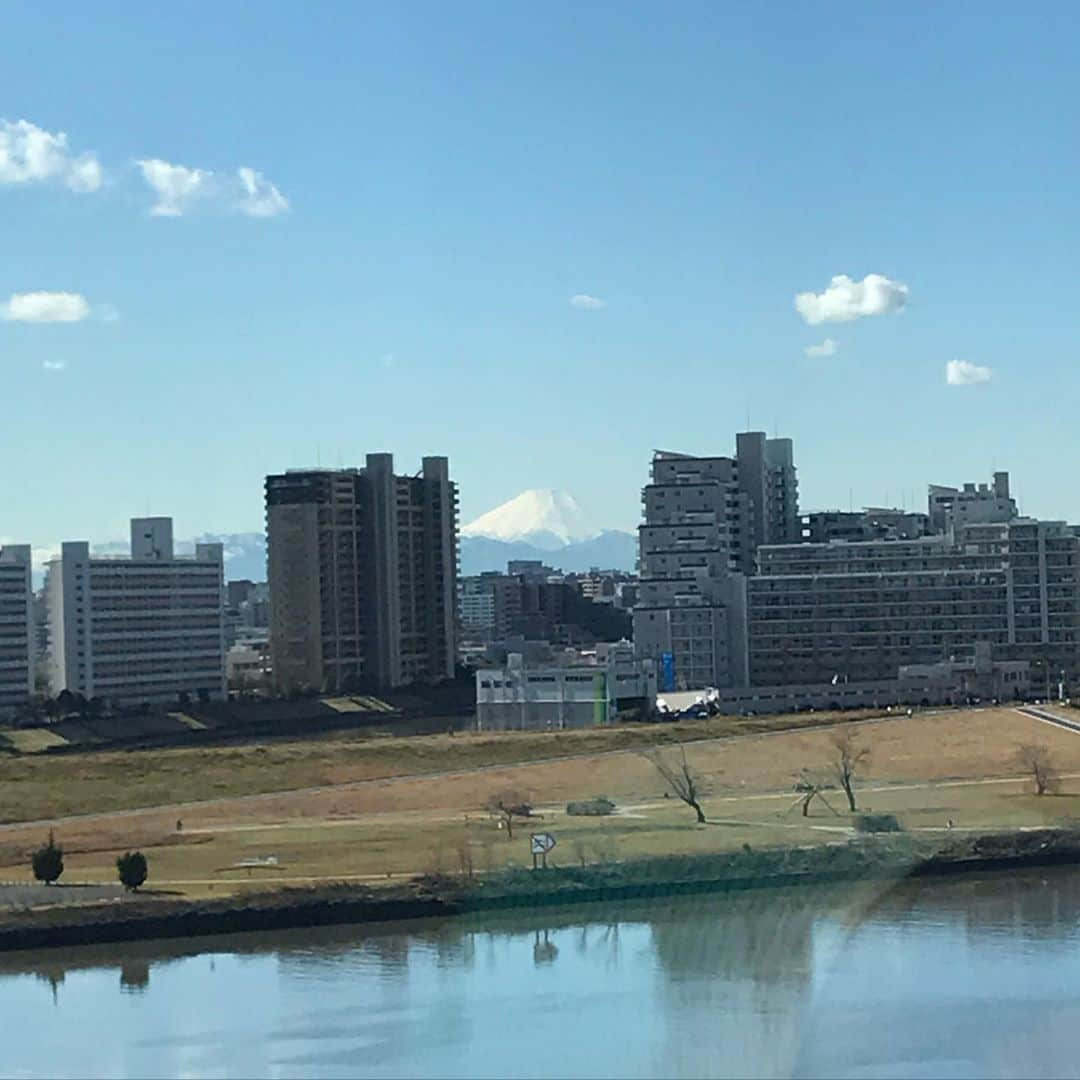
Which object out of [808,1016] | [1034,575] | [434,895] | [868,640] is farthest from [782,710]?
[808,1016]

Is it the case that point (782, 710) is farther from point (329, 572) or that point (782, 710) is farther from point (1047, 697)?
point (329, 572)

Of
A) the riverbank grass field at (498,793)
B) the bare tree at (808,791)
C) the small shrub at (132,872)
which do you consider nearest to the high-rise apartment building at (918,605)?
the riverbank grass field at (498,793)

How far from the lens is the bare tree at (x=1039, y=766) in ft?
45.8

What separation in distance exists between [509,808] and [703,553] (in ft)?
40.6

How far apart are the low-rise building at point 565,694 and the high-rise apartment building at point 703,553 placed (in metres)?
1.60

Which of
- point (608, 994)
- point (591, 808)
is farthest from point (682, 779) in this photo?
point (608, 994)

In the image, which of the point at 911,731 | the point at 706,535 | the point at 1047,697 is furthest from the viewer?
the point at 706,535

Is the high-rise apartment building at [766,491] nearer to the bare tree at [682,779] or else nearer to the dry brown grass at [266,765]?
the dry brown grass at [266,765]

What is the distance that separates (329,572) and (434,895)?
19.7m

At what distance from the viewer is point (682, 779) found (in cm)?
1405

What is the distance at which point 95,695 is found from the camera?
1054 inches

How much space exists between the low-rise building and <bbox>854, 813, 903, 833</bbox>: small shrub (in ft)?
28.0

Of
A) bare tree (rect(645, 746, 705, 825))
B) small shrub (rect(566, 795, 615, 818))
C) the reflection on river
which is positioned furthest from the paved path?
the reflection on river

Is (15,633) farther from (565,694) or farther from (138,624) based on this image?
(565,694)
